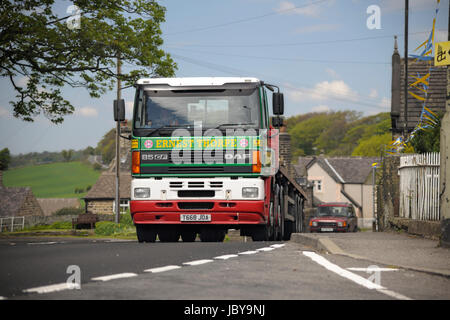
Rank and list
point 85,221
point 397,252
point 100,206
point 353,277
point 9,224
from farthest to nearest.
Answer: point 100,206 < point 9,224 < point 85,221 < point 397,252 < point 353,277

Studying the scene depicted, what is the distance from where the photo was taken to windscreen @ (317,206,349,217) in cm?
3431

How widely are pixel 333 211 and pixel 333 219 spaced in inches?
82.8

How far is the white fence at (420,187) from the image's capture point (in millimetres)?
15602

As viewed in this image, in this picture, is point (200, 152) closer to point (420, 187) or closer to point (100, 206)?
point (420, 187)

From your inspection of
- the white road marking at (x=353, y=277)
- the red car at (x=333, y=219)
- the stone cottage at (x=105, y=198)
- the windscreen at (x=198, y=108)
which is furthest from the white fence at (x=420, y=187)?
the stone cottage at (x=105, y=198)

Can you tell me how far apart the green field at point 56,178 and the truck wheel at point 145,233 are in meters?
94.4

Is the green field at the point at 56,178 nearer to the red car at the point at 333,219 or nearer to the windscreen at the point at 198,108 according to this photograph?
the red car at the point at 333,219

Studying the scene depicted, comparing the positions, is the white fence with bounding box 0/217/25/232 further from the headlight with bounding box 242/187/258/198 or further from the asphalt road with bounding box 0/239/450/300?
the asphalt road with bounding box 0/239/450/300

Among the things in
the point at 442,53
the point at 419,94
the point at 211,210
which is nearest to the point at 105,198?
the point at 419,94

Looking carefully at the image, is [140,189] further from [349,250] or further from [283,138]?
[283,138]

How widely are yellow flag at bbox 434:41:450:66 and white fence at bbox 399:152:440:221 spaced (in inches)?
197

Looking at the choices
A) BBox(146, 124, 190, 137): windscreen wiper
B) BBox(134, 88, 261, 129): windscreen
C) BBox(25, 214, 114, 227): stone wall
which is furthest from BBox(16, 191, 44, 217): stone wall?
BBox(146, 124, 190, 137): windscreen wiper

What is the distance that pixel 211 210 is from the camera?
1360 cm
